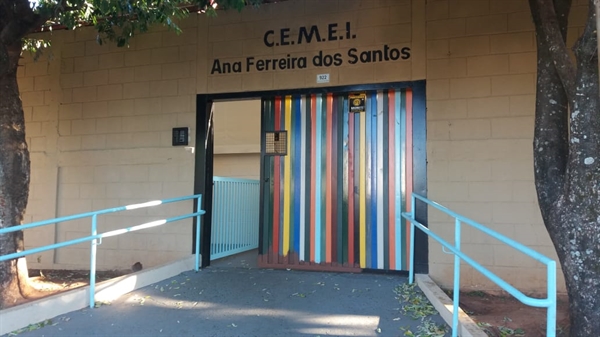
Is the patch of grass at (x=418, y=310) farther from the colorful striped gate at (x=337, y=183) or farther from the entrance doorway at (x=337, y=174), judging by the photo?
the colorful striped gate at (x=337, y=183)

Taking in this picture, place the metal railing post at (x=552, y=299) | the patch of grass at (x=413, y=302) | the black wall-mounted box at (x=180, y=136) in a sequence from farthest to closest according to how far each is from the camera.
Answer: the black wall-mounted box at (x=180, y=136) < the patch of grass at (x=413, y=302) < the metal railing post at (x=552, y=299)

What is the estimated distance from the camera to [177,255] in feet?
19.7

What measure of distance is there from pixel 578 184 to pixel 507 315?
1.70 meters

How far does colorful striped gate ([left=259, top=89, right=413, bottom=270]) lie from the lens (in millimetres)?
5570

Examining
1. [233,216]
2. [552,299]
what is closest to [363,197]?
[233,216]

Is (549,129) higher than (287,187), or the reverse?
(549,129)

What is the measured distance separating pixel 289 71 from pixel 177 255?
291 centimetres

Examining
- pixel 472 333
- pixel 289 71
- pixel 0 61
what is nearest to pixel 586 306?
pixel 472 333

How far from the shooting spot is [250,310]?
403 centimetres

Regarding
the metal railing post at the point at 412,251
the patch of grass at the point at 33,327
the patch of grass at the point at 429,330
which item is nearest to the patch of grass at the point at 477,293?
the metal railing post at the point at 412,251

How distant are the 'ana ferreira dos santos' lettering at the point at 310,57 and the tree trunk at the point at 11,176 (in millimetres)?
2406

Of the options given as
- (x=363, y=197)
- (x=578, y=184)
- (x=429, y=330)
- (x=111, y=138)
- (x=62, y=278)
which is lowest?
(x=62, y=278)

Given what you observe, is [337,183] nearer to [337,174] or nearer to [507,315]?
[337,174]

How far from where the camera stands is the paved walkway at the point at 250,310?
358cm
